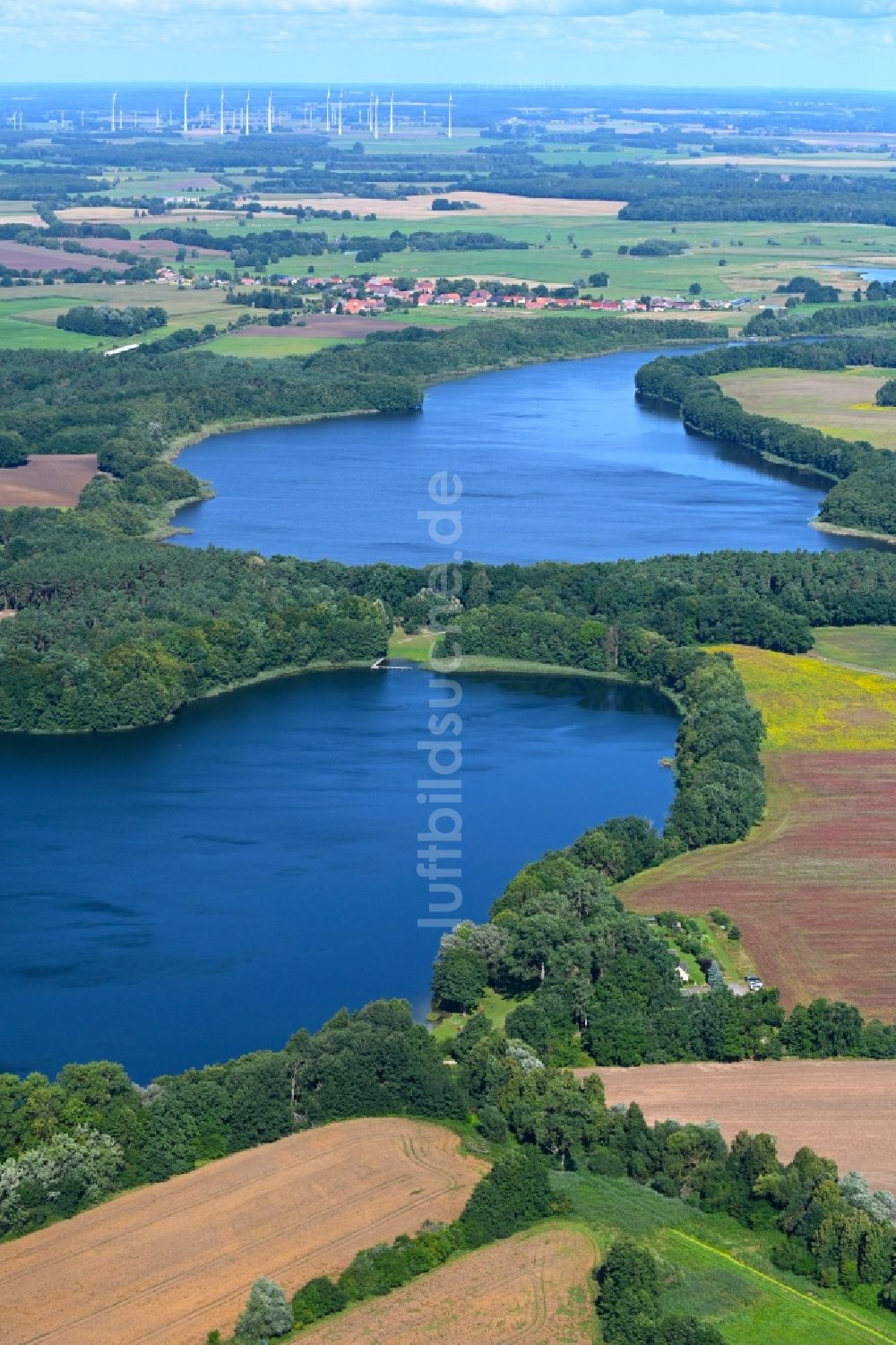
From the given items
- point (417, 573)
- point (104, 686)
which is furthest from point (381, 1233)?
point (417, 573)

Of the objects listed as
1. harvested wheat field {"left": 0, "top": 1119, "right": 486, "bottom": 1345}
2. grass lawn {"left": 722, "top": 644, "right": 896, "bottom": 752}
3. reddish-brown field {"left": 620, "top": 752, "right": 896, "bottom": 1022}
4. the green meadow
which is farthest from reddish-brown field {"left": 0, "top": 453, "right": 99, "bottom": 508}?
the green meadow

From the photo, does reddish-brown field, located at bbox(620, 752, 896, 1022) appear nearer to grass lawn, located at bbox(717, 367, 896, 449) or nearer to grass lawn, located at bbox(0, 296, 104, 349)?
grass lawn, located at bbox(717, 367, 896, 449)

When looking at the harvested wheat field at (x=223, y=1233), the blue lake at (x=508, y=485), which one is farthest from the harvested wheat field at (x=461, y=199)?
the harvested wheat field at (x=223, y=1233)

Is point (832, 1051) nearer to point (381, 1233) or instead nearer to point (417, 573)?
point (381, 1233)

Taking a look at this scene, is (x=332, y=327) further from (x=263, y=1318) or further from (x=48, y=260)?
(x=263, y=1318)

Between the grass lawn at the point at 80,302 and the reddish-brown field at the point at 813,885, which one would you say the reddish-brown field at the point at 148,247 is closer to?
the grass lawn at the point at 80,302

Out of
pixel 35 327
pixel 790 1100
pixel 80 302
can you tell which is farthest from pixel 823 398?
pixel 790 1100
